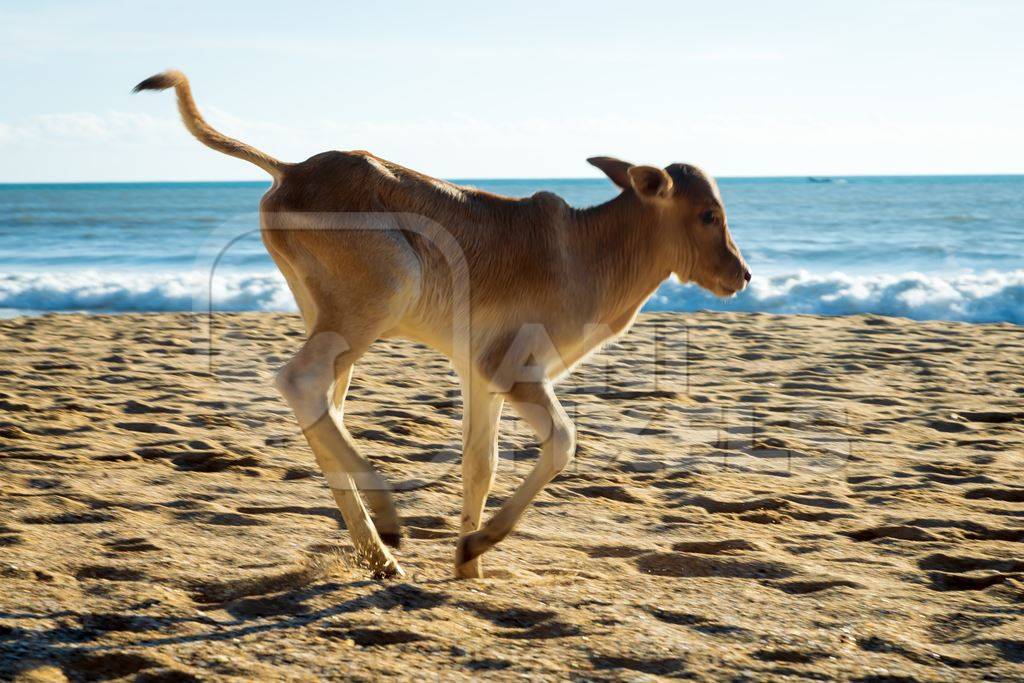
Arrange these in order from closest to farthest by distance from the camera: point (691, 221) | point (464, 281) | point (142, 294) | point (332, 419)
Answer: point (332, 419)
point (464, 281)
point (691, 221)
point (142, 294)

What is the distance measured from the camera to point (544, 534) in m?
5.00

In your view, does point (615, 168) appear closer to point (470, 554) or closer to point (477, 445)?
point (477, 445)

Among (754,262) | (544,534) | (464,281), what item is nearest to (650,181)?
(464,281)

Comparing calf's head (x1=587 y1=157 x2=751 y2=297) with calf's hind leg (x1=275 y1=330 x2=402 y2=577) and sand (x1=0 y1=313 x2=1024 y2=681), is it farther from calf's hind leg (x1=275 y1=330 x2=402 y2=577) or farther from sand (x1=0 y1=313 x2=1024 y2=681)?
calf's hind leg (x1=275 y1=330 x2=402 y2=577)

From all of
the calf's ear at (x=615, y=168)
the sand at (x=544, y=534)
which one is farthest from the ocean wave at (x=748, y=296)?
the calf's ear at (x=615, y=168)

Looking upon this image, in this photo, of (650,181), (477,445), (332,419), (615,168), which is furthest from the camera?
(615,168)

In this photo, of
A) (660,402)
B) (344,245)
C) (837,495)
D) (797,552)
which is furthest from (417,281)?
(660,402)

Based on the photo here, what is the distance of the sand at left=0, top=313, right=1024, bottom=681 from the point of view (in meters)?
3.43

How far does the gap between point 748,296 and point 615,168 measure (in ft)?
47.0

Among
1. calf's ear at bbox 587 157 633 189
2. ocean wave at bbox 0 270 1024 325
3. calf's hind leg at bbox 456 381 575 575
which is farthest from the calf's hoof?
ocean wave at bbox 0 270 1024 325

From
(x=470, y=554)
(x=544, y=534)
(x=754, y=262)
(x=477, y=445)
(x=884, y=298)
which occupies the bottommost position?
(x=544, y=534)

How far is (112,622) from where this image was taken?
3.49m

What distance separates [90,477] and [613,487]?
8.81ft

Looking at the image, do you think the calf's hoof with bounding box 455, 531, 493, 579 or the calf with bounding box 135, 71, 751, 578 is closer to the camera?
the calf with bounding box 135, 71, 751, 578
